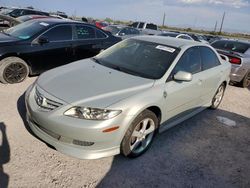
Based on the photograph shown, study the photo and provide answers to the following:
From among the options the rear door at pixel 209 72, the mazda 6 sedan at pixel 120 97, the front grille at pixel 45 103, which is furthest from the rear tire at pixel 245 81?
the front grille at pixel 45 103

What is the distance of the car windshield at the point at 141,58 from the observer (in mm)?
3723

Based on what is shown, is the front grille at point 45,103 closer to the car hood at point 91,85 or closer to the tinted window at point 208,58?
the car hood at point 91,85

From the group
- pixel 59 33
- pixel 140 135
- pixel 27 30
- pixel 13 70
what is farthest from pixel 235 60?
pixel 13 70

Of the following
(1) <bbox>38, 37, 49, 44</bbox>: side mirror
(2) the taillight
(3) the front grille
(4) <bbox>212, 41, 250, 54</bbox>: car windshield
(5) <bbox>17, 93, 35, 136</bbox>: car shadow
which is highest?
(1) <bbox>38, 37, 49, 44</bbox>: side mirror

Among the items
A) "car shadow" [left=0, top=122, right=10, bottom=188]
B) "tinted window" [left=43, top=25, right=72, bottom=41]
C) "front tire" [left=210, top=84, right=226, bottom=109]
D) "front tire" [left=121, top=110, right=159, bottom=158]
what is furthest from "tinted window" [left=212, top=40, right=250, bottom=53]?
"car shadow" [left=0, top=122, right=10, bottom=188]

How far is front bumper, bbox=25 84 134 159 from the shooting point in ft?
9.16

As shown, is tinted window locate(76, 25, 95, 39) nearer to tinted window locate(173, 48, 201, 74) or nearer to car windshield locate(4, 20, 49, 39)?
car windshield locate(4, 20, 49, 39)

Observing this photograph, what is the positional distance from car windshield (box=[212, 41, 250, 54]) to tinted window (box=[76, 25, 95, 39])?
4434mm

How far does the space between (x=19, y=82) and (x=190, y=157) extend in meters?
4.25

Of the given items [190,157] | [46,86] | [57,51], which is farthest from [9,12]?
[190,157]

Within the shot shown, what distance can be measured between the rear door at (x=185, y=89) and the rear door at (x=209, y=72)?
0.19 meters

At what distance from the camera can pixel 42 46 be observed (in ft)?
19.6

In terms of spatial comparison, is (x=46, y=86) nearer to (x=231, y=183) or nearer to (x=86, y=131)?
(x=86, y=131)

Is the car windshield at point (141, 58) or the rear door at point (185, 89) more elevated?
the car windshield at point (141, 58)
